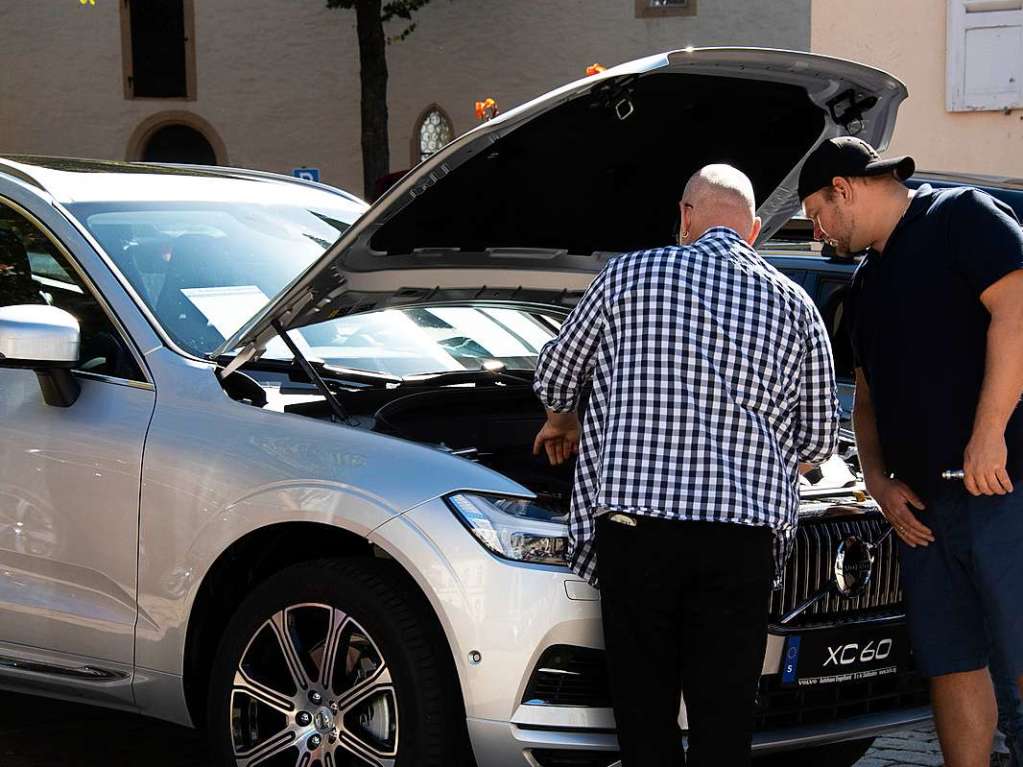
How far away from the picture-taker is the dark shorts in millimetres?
3732

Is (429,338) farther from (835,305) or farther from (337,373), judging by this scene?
(835,305)

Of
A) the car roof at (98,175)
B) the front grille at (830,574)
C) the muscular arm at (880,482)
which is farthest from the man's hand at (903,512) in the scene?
the car roof at (98,175)

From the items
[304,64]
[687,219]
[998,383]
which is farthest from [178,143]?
[998,383]

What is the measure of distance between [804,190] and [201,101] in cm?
2978

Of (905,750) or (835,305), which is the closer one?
(905,750)

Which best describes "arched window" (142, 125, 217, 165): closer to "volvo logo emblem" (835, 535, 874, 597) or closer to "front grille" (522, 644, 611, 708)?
"volvo logo emblem" (835, 535, 874, 597)

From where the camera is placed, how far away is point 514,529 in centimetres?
365

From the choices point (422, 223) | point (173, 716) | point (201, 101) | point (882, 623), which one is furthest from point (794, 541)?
point (201, 101)

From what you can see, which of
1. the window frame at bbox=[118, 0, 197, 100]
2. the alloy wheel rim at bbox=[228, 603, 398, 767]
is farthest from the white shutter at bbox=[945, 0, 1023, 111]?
the window frame at bbox=[118, 0, 197, 100]

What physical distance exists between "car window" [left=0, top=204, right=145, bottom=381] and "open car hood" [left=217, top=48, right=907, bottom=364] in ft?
1.15

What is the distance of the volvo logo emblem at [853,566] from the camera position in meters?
3.90

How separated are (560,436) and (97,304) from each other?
1.49 m

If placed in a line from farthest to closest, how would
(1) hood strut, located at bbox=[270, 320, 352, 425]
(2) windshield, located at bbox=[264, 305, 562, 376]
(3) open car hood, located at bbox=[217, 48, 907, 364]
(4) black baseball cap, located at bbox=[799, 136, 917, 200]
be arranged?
(2) windshield, located at bbox=[264, 305, 562, 376]
(1) hood strut, located at bbox=[270, 320, 352, 425]
(3) open car hood, located at bbox=[217, 48, 907, 364]
(4) black baseball cap, located at bbox=[799, 136, 917, 200]

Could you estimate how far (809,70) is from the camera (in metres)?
4.42
